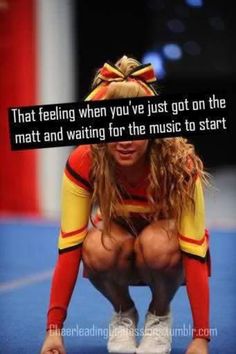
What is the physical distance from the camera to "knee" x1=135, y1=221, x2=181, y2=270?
3.72ft

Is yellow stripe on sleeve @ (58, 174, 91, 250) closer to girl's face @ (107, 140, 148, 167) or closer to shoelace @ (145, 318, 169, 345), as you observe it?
Result: girl's face @ (107, 140, 148, 167)

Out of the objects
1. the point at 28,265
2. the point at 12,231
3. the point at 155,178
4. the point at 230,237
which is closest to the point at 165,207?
the point at 155,178

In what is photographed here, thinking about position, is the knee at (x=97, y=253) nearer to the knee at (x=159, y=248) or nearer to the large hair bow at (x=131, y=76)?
the knee at (x=159, y=248)

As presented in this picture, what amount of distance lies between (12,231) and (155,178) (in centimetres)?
130

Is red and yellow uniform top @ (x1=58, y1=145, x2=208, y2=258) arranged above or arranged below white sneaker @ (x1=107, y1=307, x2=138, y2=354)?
above

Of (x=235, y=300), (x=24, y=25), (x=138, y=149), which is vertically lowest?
(x=235, y=300)

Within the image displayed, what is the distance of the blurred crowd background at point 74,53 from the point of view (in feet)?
7.61

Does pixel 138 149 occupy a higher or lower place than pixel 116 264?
higher

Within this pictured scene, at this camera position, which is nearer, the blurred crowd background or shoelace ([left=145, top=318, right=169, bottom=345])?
shoelace ([left=145, top=318, right=169, bottom=345])

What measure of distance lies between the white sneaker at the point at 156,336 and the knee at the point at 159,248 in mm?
94

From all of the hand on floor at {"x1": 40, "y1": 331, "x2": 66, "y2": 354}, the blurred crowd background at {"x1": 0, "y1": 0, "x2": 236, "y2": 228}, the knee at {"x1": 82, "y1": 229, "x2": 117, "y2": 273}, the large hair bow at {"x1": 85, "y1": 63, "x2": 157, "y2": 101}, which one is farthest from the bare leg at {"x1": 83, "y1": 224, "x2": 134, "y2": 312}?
the blurred crowd background at {"x1": 0, "y1": 0, "x2": 236, "y2": 228}

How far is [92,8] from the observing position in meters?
2.52

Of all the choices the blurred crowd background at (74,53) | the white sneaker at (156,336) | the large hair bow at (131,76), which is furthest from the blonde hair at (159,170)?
the blurred crowd background at (74,53)

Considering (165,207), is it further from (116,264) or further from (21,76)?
(21,76)
